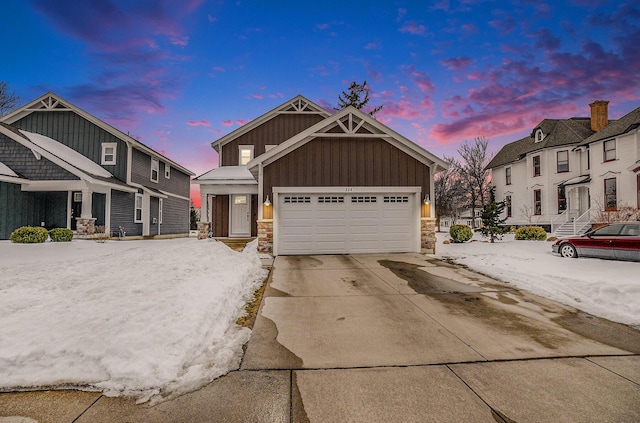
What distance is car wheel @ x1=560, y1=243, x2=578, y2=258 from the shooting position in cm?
1005

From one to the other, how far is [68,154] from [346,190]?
15446 mm

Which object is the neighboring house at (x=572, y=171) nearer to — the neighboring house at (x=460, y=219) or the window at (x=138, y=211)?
the neighboring house at (x=460, y=219)

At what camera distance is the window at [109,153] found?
17094 mm

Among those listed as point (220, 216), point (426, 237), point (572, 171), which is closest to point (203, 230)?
point (220, 216)

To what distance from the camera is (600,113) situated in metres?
21.5

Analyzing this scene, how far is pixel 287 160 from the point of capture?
1141cm

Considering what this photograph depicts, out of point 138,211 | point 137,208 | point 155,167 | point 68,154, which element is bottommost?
point 138,211

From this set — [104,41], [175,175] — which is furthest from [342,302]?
[175,175]

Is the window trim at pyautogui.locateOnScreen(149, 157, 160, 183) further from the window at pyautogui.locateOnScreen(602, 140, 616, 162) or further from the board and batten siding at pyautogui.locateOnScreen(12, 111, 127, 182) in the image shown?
the window at pyautogui.locateOnScreen(602, 140, 616, 162)

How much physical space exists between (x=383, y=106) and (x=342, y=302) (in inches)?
1257

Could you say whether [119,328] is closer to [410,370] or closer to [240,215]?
[410,370]

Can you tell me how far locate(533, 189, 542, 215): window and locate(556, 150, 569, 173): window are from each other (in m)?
2.24

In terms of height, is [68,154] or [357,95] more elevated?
[357,95]

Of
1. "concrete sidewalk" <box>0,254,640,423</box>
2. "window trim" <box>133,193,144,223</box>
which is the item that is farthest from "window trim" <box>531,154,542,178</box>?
"window trim" <box>133,193,144,223</box>
